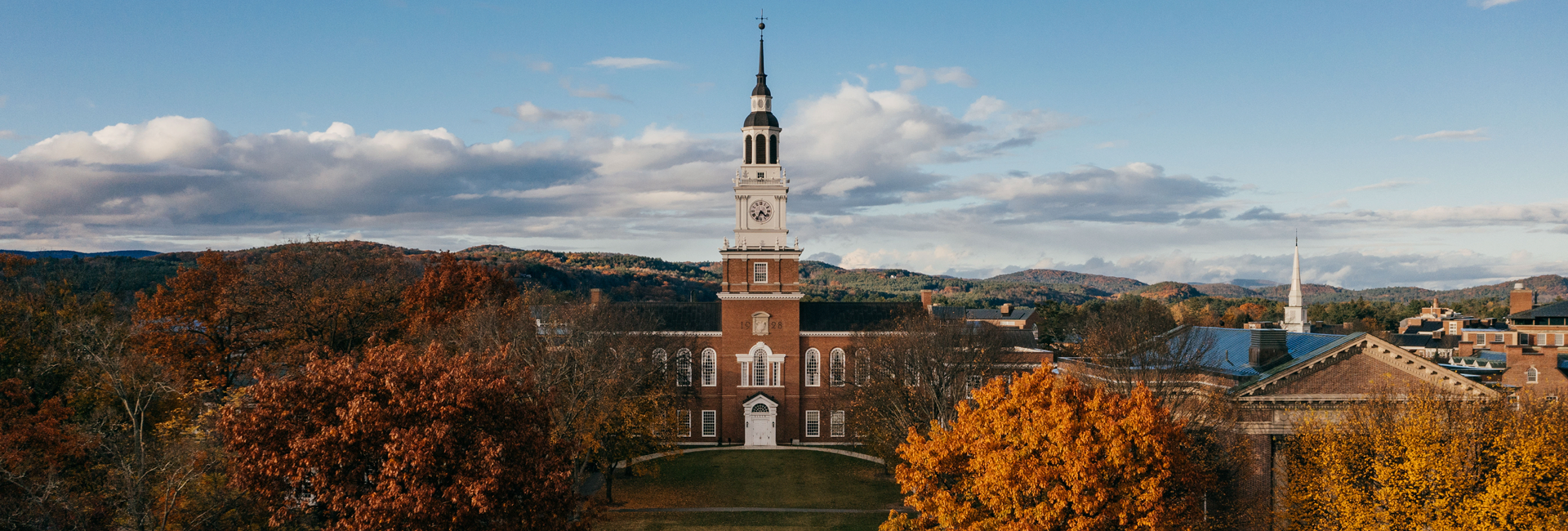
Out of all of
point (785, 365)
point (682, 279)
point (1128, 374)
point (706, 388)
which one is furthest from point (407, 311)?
point (682, 279)

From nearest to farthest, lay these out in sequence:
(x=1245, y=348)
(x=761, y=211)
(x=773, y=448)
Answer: (x=1245, y=348), (x=761, y=211), (x=773, y=448)

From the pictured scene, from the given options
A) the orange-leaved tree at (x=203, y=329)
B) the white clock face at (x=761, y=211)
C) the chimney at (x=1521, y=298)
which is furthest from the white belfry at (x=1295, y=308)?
the chimney at (x=1521, y=298)

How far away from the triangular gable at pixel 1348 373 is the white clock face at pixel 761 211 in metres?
30.3

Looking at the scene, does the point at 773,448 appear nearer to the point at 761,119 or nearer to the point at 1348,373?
the point at 761,119

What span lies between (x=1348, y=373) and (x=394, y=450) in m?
33.4

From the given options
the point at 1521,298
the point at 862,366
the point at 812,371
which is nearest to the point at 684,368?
the point at 812,371

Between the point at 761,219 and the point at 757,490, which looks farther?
the point at 761,219

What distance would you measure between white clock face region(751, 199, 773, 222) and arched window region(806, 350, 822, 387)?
31.3 feet

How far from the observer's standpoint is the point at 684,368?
5644cm

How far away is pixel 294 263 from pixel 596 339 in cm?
2017

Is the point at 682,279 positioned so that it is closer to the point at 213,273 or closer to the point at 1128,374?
the point at 213,273

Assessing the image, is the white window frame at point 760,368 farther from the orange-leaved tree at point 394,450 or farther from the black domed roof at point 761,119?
the orange-leaved tree at point 394,450

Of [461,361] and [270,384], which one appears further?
[461,361]

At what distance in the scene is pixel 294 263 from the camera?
160 feet
